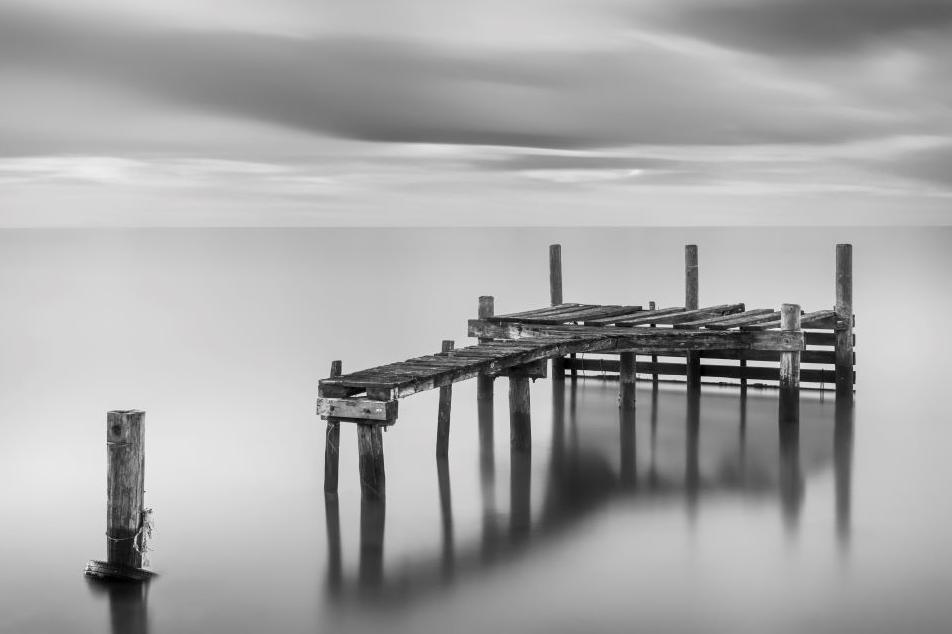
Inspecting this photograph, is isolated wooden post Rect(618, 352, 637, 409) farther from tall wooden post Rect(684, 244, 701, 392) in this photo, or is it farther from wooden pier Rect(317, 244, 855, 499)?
tall wooden post Rect(684, 244, 701, 392)

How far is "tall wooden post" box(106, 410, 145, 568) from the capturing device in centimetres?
934

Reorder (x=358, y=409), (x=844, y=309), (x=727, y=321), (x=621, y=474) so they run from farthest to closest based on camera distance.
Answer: (x=844, y=309), (x=727, y=321), (x=621, y=474), (x=358, y=409)

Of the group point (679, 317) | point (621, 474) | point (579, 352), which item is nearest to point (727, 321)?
point (679, 317)

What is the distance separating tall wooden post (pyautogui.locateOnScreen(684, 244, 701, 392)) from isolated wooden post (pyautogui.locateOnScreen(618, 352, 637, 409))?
1.96 m

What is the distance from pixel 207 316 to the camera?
122 ft

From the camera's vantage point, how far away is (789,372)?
53.0ft

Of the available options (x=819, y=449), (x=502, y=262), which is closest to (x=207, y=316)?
(x=819, y=449)

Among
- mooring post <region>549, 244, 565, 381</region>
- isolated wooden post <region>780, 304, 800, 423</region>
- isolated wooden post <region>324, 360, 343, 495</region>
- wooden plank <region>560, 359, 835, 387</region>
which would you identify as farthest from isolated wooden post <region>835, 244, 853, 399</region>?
isolated wooden post <region>324, 360, 343, 495</region>

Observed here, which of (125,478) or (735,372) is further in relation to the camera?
(735,372)

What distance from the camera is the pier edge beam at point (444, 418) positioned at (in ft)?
45.0

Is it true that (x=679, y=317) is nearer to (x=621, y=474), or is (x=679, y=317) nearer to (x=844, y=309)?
(x=844, y=309)

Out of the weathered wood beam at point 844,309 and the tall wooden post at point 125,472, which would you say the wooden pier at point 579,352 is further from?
the tall wooden post at point 125,472

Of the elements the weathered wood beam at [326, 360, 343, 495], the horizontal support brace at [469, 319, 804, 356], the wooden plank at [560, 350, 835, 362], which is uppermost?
the horizontal support brace at [469, 319, 804, 356]

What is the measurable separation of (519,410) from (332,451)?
129 inches
